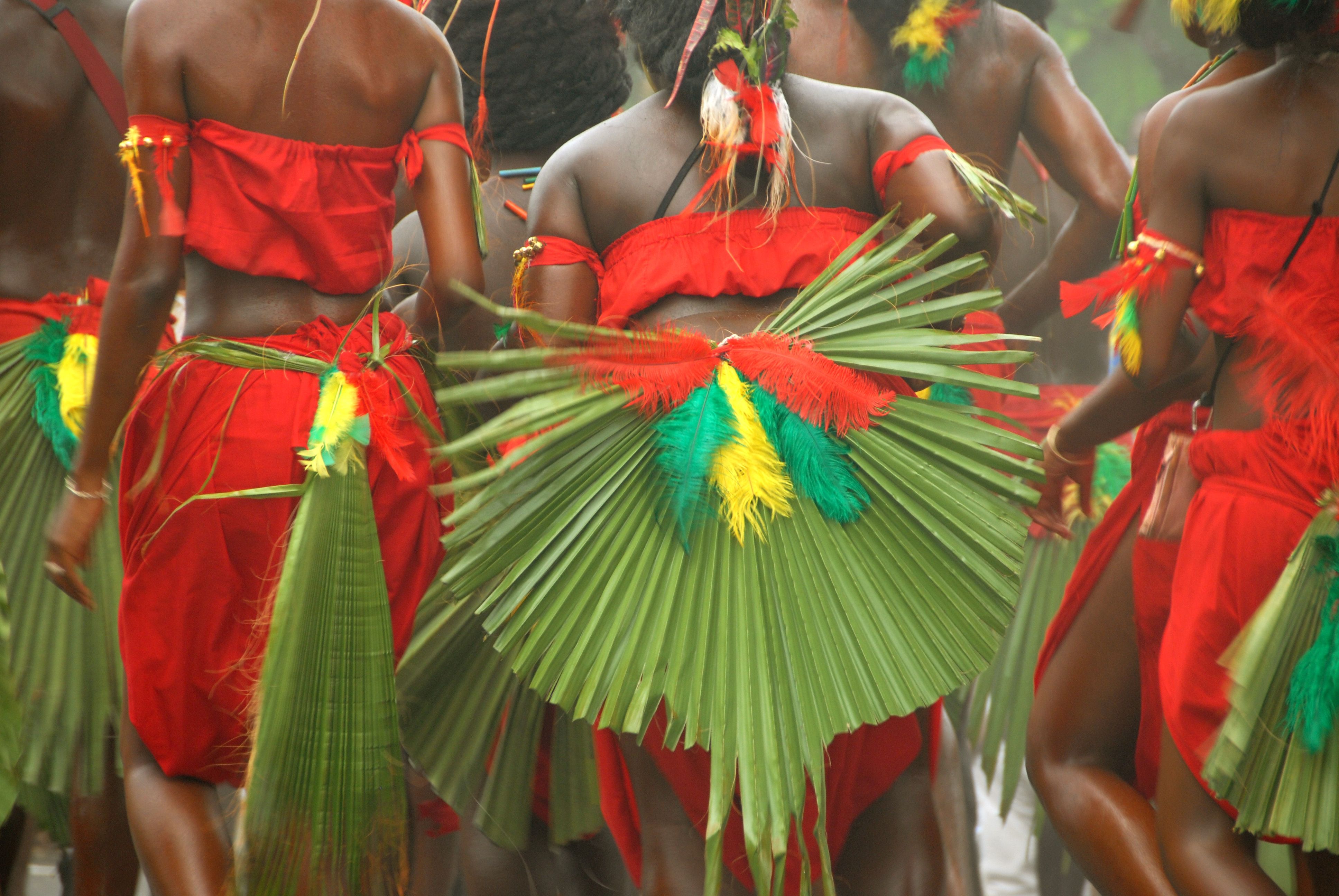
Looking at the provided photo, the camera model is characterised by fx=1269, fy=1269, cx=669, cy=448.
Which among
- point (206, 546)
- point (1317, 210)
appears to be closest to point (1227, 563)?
point (1317, 210)

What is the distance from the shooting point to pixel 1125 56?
4070 mm

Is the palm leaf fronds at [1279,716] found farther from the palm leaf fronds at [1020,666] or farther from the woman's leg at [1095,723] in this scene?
the palm leaf fronds at [1020,666]

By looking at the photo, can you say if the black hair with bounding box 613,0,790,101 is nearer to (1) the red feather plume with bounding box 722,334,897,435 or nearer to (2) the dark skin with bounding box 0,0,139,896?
(1) the red feather plume with bounding box 722,334,897,435

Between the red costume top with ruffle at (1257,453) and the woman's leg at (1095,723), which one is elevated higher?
the red costume top with ruffle at (1257,453)

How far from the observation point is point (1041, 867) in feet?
11.9

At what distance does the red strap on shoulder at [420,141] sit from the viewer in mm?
2307

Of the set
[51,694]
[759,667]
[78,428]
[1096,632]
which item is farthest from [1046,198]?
[51,694]

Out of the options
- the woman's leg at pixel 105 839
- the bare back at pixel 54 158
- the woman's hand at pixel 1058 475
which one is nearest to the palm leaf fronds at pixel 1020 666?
the woman's hand at pixel 1058 475

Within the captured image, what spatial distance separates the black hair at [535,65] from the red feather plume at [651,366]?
3.97 ft

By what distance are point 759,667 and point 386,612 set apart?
0.69 m

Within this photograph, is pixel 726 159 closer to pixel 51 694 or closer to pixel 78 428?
pixel 78 428

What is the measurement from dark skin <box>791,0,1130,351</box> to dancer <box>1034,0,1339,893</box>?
3.86 feet

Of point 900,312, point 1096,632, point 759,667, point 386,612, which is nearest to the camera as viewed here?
point 759,667

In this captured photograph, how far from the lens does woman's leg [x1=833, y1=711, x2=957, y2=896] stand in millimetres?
2146
